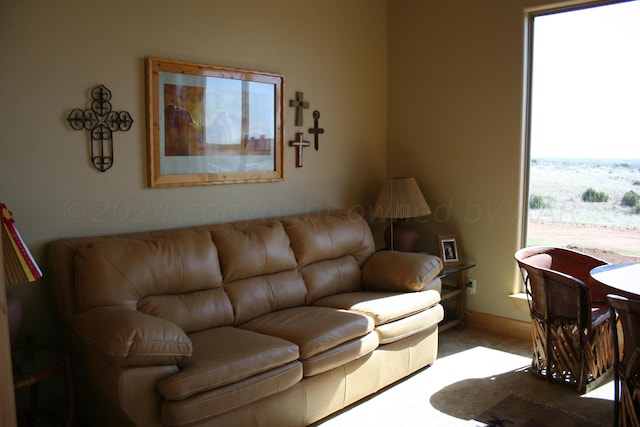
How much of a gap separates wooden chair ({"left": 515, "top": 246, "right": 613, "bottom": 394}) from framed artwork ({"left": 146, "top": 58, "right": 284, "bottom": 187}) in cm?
183

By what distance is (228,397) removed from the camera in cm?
245

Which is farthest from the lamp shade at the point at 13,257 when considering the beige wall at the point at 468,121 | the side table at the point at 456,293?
the beige wall at the point at 468,121

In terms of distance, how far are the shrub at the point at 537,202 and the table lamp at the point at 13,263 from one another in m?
3.33

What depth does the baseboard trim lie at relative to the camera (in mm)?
4215

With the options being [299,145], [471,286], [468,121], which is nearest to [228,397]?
[299,145]

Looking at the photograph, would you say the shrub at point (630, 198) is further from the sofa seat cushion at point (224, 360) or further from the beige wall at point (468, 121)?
the sofa seat cushion at point (224, 360)

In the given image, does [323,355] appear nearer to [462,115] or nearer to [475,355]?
[475,355]

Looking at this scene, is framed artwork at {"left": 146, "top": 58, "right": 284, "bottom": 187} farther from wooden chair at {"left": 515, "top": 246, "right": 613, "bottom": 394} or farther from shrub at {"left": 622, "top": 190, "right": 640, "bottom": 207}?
shrub at {"left": 622, "top": 190, "right": 640, "bottom": 207}

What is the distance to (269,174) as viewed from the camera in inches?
154

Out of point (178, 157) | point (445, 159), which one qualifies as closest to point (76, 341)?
point (178, 157)

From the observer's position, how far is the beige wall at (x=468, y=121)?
4160mm

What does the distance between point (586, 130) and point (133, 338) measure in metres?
3.29

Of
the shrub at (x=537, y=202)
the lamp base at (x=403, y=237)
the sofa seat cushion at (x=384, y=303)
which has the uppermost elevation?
the shrub at (x=537, y=202)

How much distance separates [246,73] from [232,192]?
2.58ft
